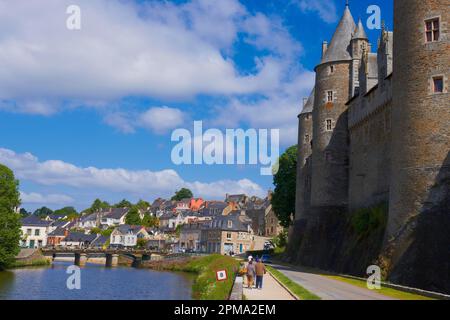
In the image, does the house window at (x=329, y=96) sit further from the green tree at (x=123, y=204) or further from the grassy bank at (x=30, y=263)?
the green tree at (x=123, y=204)

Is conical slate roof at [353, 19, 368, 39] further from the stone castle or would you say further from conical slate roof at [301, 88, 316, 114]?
conical slate roof at [301, 88, 316, 114]

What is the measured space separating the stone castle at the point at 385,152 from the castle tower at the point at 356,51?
90mm

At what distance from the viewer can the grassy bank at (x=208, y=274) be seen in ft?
88.5

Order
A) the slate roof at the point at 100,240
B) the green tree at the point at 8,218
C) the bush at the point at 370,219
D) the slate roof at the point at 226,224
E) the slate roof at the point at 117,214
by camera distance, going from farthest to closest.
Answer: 1. the slate roof at the point at 117,214
2. the slate roof at the point at 100,240
3. the slate roof at the point at 226,224
4. the green tree at the point at 8,218
5. the bush at the point at 370,219

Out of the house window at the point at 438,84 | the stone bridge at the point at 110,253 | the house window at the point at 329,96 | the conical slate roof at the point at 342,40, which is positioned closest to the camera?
A: the house window at the point at 438,84

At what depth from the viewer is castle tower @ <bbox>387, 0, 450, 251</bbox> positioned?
2420 centimetres

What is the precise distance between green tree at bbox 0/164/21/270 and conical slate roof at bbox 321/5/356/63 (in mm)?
30113

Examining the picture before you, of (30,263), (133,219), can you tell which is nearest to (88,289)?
(30,263)

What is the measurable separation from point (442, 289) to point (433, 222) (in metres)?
3.09

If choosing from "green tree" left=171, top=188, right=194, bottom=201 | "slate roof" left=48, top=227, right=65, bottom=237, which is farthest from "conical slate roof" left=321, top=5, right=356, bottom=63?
"green tree" left=171, top=188, right=194, bottom=201

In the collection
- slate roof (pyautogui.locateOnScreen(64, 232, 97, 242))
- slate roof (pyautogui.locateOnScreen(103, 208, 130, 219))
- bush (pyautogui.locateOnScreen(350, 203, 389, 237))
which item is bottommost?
slate roof (pyautogui.locateOnScreen(64, 232, 97, 242))

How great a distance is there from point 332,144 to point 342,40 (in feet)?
30.0

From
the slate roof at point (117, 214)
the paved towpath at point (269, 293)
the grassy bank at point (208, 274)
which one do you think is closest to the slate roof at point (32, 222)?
the grassy bank at point (208, 274)
